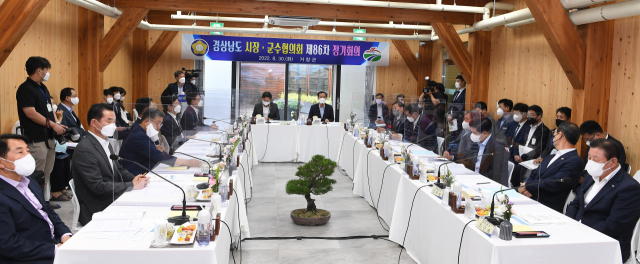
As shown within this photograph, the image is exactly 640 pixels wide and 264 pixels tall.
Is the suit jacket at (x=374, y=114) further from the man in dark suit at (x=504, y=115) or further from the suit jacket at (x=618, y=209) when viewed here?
the suit jacket at (x=618, y=209)

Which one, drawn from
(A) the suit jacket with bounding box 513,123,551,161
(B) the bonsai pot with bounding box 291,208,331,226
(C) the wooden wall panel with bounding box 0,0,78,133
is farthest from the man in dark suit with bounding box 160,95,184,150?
(A) the suit jacket with bounding box 513,123,551,161

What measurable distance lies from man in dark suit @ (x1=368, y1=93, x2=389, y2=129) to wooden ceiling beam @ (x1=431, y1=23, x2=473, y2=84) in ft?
4.67

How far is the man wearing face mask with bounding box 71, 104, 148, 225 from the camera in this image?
323cm

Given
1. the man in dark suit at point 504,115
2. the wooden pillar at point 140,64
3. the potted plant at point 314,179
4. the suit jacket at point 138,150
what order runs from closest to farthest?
the suit jacket at point 138,150 → the potted plant at point 314,179 → the man in dark suit at point 504,115 → the wooden pillar at point 140,64

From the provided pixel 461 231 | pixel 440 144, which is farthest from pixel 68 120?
pixel 461 231

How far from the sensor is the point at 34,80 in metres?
4.78

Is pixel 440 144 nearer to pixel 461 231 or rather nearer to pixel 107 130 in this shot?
pixel 461 231

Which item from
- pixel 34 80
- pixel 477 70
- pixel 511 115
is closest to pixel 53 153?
pixel 34 80

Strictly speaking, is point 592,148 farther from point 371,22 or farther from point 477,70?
point 371,22

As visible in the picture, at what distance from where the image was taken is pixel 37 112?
15.8 ft

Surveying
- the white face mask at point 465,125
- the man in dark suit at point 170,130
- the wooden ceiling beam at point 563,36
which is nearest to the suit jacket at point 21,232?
the man in dark suit at point 170,130

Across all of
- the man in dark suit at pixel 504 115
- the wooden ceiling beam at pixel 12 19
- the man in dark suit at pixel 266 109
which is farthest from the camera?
the man in dark suit at pixel 266 109

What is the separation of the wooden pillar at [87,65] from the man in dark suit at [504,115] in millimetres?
5776

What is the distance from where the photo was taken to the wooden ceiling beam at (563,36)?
541 cm
